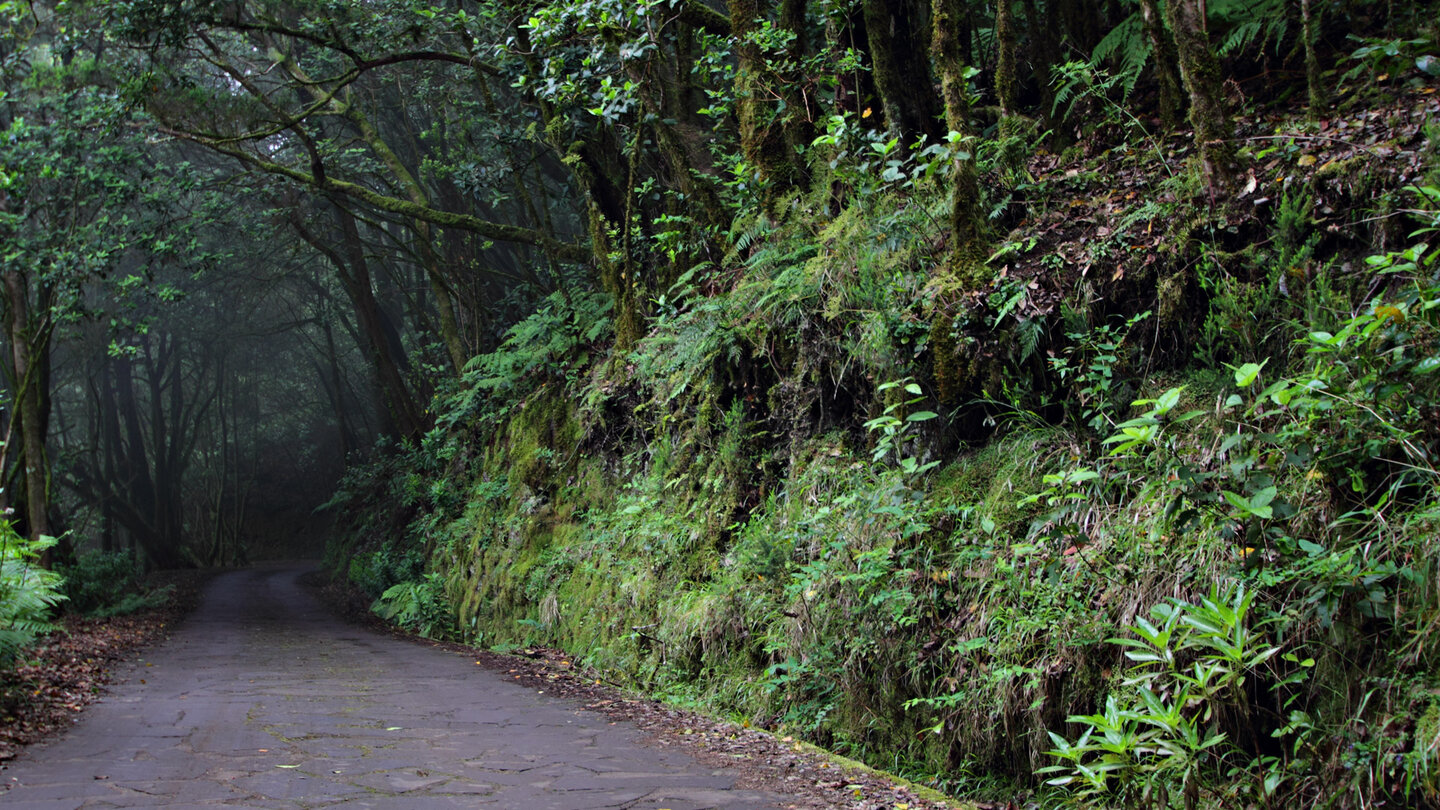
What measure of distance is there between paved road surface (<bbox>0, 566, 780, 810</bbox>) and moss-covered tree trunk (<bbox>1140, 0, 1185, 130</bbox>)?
532cm

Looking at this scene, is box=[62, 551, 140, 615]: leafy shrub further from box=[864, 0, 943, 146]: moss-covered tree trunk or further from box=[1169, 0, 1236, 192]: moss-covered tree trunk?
box=[1169, 0, 1236, 192]: moss-covered tree trunk

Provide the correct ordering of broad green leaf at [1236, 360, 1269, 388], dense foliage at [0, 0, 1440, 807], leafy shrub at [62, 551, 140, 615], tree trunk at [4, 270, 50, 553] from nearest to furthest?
broad green leaf at [1236, 360, 1269, 388]
dense foliage at [0, 0, 1440, 807]
tree trunk at [4, 270, 50, 553]
leafy shrub at [62, 551, 140, 615]

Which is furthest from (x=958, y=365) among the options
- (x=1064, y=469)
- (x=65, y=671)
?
(x=65, y=671)

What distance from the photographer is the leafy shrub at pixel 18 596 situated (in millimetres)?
6648

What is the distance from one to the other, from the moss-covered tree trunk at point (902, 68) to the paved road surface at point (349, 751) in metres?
5.50

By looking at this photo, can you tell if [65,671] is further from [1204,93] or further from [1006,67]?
[1204,93]

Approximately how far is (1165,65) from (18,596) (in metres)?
9.13

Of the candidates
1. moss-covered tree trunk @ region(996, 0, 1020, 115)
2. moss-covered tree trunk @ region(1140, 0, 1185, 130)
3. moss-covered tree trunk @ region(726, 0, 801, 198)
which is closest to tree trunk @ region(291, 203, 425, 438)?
moss-covered tree trunk @ region(726, 0, 801, 198)

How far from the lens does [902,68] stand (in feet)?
26.6

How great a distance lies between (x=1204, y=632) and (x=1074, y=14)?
666 cm

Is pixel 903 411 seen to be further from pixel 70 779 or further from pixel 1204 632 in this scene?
pixel 70 779

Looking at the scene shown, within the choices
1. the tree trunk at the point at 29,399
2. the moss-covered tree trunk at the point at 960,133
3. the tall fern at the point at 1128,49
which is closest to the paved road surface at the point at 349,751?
the moss-covered tree trunk at the point at 960,133

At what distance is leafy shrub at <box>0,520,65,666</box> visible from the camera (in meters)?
6.65

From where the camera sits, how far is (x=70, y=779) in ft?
16.1
